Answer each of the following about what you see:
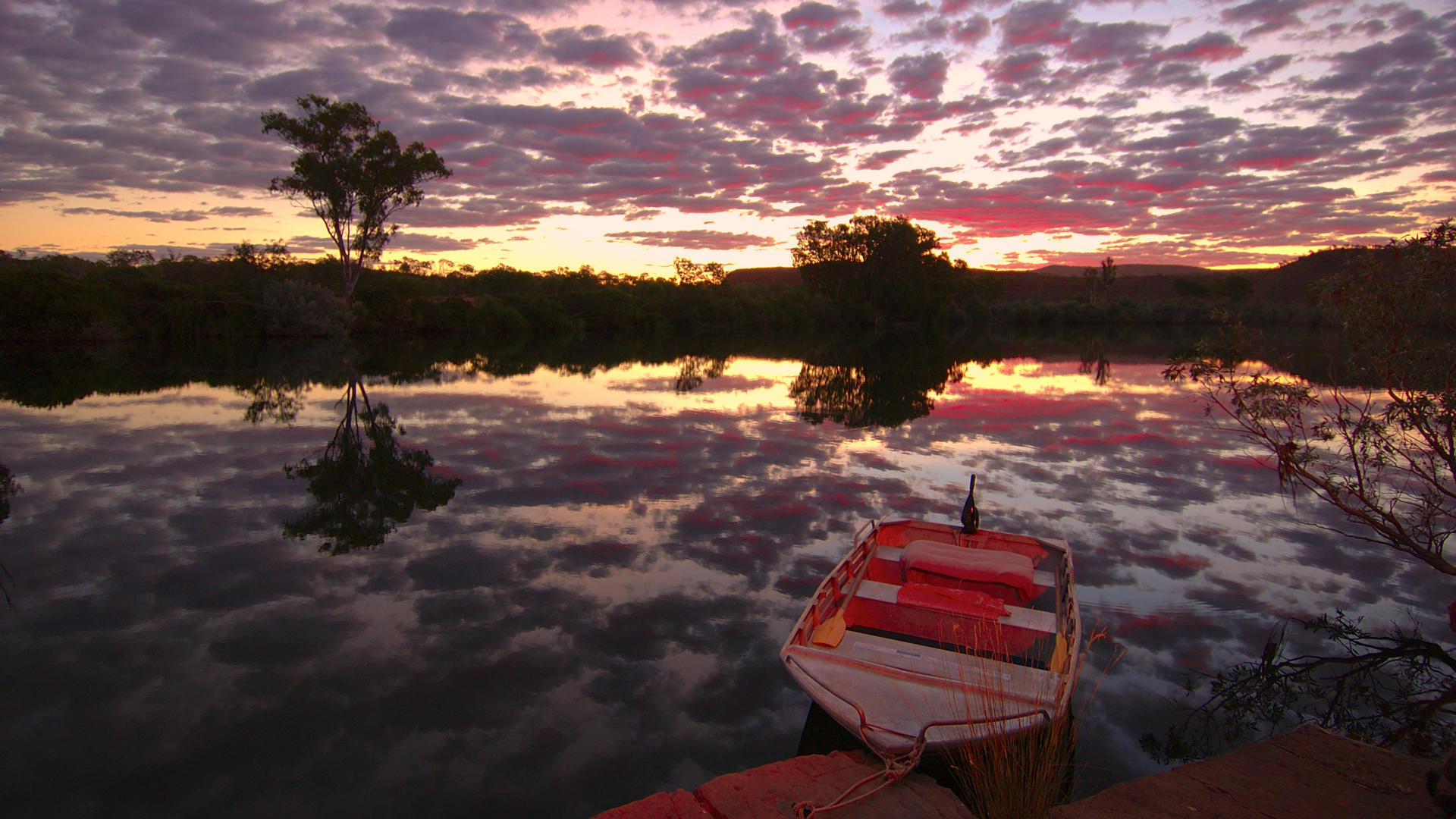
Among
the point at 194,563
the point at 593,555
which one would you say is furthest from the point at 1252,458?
the point at 194,563

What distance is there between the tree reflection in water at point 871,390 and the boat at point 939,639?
9.80 m

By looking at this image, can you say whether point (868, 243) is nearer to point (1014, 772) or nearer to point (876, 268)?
point (876, 268)

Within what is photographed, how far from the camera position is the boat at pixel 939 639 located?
4.41 m

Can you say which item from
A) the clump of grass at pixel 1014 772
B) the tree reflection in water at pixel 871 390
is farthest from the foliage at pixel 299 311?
the clump of grass at pixel 1014 772

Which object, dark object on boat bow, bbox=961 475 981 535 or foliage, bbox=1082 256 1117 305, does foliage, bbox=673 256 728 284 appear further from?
dark object on boat bow, bbox=961 475 981 535

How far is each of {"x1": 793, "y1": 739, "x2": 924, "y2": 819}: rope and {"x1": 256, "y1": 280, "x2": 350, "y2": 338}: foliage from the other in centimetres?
4616

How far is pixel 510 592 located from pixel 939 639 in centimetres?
431

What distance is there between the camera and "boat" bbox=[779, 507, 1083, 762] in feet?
14.5

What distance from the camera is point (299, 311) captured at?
42875mm

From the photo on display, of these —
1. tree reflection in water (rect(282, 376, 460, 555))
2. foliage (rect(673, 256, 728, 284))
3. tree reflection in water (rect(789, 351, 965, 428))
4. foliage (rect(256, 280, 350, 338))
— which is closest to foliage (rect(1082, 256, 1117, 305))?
foliage (rect(673, 256, 728, 284))

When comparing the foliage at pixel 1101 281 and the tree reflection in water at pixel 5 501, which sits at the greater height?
the foliage at pixel 1101 281

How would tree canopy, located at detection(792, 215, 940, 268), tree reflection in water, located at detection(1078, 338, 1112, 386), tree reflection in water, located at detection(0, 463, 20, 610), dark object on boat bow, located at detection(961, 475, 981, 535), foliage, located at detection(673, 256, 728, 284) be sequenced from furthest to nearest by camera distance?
foliage, located at detection(673, 256, 728, 284) < tree canopy, located at detection(792, 215, 940, 268) < tree reflection in water, located at detection(1078, 338, 1112, 386) < dark object on boat bow, located at detection(961, 475, 981, 535) < tree reflection in water, located at detection(0, 463, 20, 610)

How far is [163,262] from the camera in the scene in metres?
59.4

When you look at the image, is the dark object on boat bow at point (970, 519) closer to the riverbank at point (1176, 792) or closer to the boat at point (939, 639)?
the boat at point (939, 639)
